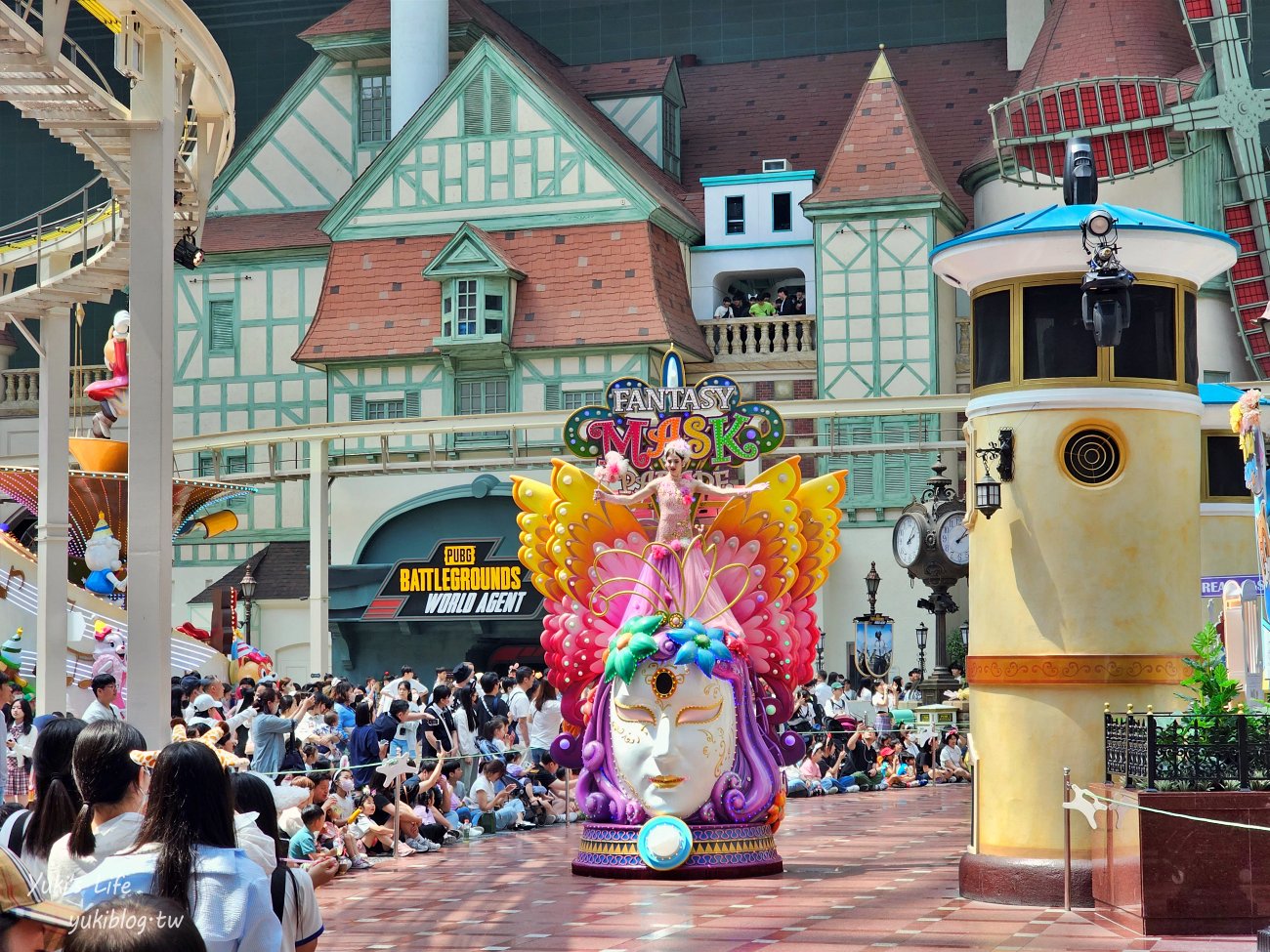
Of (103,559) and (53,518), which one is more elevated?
(53,518)

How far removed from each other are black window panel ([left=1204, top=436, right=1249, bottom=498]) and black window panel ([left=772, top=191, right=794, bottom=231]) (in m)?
14.2

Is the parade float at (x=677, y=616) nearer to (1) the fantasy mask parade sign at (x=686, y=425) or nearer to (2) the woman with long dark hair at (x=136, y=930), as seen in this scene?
(1) the fantasy mask parade sign at (x=686, y=425)

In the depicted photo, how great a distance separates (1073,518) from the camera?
38.0ft

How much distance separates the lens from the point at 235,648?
25734 mm

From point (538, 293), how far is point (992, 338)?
20801mm

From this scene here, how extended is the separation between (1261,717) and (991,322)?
10.3 ft

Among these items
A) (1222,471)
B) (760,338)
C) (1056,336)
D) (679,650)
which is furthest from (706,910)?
(760,338)

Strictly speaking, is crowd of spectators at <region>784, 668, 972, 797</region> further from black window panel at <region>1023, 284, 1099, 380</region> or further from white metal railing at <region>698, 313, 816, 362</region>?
black window panel at <region>1023, 284, 1099, 380</region>

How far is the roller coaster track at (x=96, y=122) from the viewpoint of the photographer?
1071cm

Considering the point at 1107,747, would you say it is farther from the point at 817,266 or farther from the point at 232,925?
the point at 817,266

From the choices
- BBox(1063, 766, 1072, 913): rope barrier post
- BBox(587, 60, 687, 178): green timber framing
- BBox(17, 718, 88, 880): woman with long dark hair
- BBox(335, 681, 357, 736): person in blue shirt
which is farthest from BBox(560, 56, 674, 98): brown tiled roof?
BBox(17, 718, 88, 880): woman with long dark hair

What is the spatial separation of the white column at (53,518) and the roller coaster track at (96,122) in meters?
0.52

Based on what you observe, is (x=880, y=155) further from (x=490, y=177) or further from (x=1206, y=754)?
(x=1206, y=754)

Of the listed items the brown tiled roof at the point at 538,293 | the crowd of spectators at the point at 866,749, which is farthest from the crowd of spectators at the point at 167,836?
the brown tiled roof at the point at 538,293
